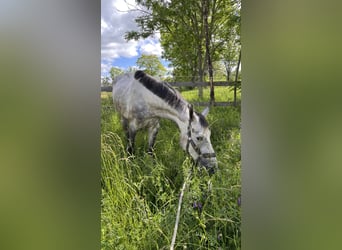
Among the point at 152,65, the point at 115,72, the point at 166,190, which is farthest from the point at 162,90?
the point at 166,190

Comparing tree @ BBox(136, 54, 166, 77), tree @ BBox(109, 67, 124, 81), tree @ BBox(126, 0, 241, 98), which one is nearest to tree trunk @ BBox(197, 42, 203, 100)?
tree @ BBox(126, 0, 241, 98)

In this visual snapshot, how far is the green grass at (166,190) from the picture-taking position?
3.62 feet

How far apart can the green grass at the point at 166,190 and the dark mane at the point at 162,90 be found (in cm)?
4

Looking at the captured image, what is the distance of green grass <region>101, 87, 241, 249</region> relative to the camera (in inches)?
43.4

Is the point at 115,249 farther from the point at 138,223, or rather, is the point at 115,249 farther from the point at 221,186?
the point at 221,186

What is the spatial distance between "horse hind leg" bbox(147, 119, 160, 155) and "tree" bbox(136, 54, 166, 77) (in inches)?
7.7
